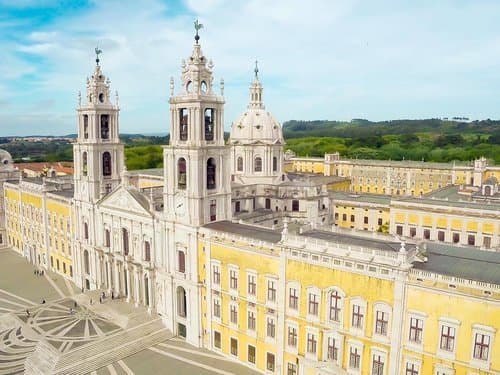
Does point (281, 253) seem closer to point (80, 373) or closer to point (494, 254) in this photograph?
point (494, 254)

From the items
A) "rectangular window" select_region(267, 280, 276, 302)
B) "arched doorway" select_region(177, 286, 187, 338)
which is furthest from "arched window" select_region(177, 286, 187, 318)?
"rectangular window" select_region(267, 280, 276, 302)

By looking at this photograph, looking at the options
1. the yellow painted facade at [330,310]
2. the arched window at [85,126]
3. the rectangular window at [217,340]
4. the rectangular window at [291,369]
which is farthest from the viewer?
the arched window at [85,126]

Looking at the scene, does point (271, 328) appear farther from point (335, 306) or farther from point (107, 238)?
point (107, 238)

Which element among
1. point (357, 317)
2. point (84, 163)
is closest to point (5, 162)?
point (84, 163)

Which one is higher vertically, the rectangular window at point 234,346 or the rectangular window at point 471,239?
the rectangular window at point 471,239

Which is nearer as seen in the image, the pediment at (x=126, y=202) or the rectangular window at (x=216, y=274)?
the rectangular window at (x=216, y=274)

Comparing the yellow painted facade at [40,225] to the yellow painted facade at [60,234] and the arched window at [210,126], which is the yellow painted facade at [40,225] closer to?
the yellow painted facade at [60,234]

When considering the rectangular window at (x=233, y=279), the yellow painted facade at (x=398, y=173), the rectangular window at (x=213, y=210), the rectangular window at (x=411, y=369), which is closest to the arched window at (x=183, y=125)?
the rectangular window at (x=213, y=210)

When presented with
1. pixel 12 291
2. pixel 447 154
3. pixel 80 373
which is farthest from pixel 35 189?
pixel 447 154
